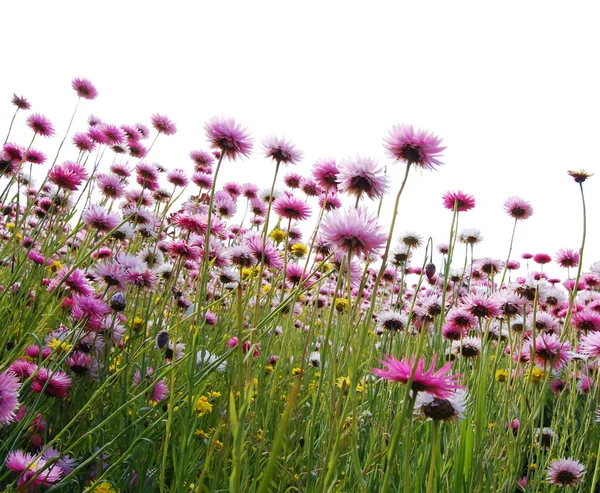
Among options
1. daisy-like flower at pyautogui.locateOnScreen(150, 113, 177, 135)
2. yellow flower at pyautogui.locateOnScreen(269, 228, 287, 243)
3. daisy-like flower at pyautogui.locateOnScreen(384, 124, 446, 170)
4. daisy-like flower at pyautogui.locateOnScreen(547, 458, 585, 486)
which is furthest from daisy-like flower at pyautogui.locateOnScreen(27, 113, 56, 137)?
daisy-like flower at pyautogui.locateOnScreen(547, 458, 585, 486)

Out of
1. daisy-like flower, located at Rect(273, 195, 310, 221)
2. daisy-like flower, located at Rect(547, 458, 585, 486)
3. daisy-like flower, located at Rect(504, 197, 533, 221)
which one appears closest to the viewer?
daisy-like flower, located at Rect(547, 458, 585, 486)

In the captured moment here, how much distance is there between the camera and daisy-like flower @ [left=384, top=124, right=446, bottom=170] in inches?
50.1

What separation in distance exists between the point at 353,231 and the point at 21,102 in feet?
11.9

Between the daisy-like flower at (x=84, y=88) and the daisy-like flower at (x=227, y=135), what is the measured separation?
280cm

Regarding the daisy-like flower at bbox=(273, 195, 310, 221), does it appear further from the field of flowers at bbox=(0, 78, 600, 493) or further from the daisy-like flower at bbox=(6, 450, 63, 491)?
the daisy-like flower at bbox=(6, 450, 63, 491)

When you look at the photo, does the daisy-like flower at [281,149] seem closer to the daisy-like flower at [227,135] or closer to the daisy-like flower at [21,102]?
the daisy-like flower at [227,135]

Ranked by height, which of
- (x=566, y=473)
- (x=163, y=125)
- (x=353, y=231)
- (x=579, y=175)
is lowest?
(x=566, y=473)

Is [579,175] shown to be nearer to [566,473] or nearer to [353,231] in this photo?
[566,473]

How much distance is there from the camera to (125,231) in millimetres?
2352

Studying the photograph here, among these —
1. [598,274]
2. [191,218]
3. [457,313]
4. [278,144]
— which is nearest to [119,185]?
[191,218]

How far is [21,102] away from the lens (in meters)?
3.58

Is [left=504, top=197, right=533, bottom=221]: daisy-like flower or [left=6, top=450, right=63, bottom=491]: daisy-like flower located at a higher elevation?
[left=504, top=197, right=533, bottom=221]: daisy-like flower

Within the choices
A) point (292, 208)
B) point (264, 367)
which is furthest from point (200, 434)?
point (292, 208)

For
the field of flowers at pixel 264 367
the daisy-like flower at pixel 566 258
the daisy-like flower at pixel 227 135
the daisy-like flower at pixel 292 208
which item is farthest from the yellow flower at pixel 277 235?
the daisy-like flower at pixel 566 258
